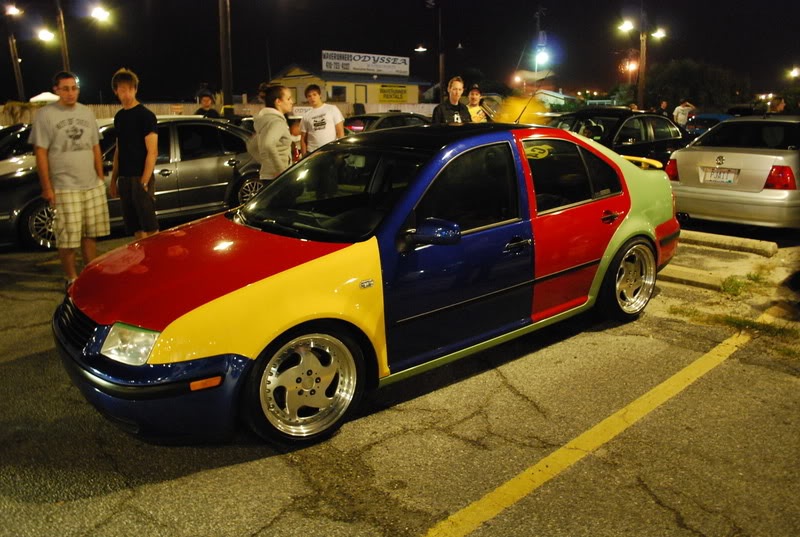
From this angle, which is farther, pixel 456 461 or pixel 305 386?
pixel 305 386

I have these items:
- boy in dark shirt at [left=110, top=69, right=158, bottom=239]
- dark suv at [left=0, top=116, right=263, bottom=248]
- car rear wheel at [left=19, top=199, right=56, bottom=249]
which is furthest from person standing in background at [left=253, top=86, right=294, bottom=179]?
car rear wheel at [left=19, top=199, right=56, bottom=249]

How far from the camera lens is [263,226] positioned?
12.6 feet

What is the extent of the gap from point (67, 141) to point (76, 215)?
618 mm

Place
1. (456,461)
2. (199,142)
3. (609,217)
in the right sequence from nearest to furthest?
(456,461) < (609,217) < (199,142)

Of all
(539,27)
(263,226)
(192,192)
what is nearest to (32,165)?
(192,192)

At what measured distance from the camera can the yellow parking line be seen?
106 inches

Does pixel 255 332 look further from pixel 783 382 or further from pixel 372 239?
pixel 783 382

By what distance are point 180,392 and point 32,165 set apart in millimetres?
5957

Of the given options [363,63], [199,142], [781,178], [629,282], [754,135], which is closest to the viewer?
[629,282]

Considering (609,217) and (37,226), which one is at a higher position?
(609,217)

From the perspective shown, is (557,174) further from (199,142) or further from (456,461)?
(199,142)

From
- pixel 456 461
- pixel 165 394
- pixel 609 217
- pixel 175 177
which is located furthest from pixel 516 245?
pixel 175 177

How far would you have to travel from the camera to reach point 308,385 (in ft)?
10.7

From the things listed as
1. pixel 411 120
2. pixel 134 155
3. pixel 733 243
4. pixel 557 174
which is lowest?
pixel 733 243
